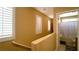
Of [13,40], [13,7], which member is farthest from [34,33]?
[13,7]

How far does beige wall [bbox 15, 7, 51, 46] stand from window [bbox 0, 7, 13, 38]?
7 centimetres

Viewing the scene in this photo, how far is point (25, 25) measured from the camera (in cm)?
116

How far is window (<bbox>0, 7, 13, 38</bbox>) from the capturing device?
1.14 meters

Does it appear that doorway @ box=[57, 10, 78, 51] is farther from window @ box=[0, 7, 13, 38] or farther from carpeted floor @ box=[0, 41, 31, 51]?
window @ box=[0, 7, 13, 38]

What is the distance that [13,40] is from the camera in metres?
1.15

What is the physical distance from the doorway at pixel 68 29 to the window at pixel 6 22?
520 millimetres

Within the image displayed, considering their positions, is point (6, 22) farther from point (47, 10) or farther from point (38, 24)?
point (47, 10)

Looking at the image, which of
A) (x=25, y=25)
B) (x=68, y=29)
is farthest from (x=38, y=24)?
(x=68, y=29)

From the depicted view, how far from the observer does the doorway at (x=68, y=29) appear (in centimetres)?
115

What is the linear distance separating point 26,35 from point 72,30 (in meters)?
0.50

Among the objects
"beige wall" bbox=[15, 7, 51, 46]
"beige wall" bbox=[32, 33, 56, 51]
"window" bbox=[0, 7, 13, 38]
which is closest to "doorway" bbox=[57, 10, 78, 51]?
"beige wall" bbox=[32, 33, 56, 51]

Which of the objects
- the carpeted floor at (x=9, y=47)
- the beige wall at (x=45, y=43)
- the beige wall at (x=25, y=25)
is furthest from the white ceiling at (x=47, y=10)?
the carpeted floor at (x=9, y=47)
